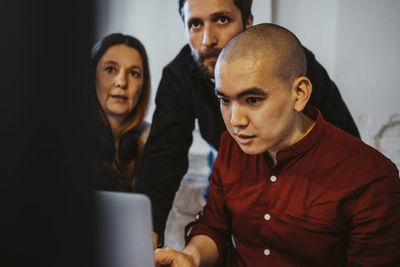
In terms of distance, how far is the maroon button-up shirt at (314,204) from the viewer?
2.92 feet

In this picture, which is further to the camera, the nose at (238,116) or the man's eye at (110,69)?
the man's eye at (110,69)

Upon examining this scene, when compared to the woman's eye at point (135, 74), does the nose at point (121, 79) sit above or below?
below

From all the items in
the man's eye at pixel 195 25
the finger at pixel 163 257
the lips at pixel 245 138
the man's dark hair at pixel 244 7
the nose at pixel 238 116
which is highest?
the man's dark hair at pixel 244 7

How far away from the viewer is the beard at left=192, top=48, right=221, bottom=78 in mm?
1169

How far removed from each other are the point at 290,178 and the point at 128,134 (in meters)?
0.84

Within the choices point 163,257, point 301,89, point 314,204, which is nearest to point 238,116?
point 301,89

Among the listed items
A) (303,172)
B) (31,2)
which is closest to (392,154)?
(303,172)

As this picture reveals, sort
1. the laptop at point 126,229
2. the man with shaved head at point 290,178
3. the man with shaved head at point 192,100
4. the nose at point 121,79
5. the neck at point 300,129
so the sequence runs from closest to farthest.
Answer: the laptop at point 126,229
the man with shaved head at point 290,178
the neck at point 300,129
the man with shaved head at point 192,100
the nose at point 121,79

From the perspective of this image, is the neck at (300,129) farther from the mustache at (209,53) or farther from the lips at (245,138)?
the mustache at (209,53)

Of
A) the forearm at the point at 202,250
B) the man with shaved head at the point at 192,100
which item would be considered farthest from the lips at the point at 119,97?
the forearm at the point at 202,250

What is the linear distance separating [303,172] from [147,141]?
2.44 ft

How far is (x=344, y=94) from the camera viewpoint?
113cm

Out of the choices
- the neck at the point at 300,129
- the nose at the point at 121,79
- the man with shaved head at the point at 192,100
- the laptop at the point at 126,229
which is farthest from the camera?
the nose at the point at 121,79

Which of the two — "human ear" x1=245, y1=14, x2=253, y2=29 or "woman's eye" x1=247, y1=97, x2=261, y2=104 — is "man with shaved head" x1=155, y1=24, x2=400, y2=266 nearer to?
"woman's eye" x1=247, y1=97, x2=261, y2=104
